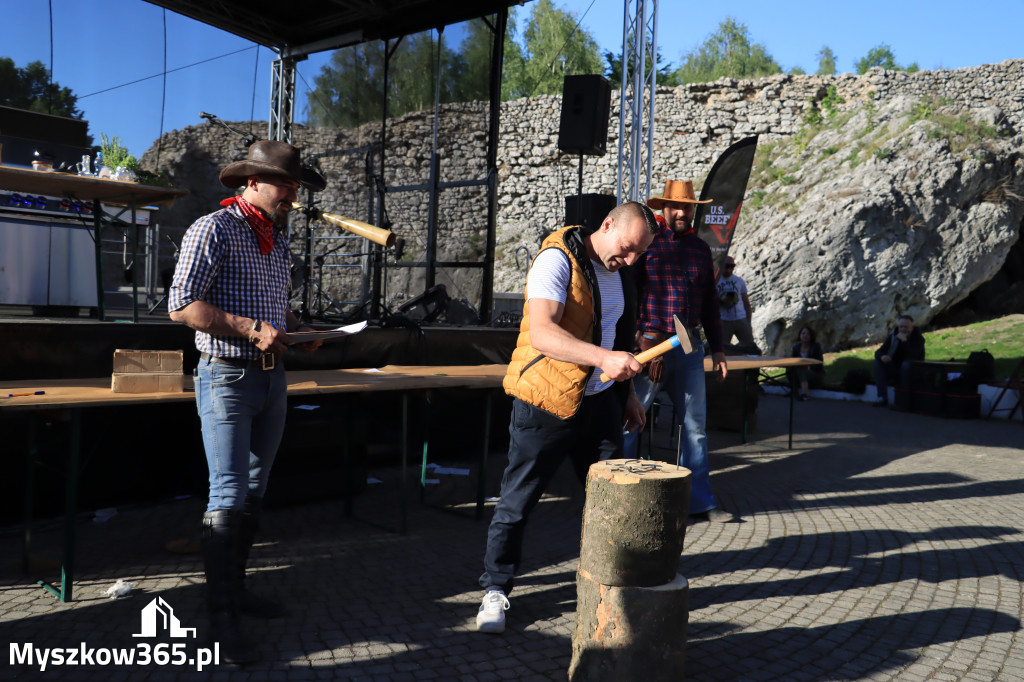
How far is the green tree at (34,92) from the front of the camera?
7.88 m

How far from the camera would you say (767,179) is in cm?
1903

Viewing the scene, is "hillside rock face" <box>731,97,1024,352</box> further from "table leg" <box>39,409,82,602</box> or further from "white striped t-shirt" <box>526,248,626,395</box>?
"table leg" <box>39,409,82,602</box>

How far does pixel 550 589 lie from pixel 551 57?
38.4 meters

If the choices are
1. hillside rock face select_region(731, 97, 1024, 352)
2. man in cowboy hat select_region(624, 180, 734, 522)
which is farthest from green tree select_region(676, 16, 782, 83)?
man in cowboy hat select_region(624, 180, 734, 522)

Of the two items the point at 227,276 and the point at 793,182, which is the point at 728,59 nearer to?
the point at 793,182

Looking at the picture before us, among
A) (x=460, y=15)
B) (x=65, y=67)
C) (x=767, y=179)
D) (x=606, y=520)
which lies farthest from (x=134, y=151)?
(x=767, y=179)

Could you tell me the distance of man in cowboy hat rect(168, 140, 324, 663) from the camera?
98.1 inches

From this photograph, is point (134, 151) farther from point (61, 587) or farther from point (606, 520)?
point (606, 520)

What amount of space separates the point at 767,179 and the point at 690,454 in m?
16.1

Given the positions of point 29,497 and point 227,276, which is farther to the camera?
point 29,497

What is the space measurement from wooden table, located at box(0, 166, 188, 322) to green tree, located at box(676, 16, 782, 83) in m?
45.8

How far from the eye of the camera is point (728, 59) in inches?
1854

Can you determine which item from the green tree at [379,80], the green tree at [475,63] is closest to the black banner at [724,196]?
the green tree at [475,63]

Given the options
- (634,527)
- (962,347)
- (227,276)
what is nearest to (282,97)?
(227,276)
